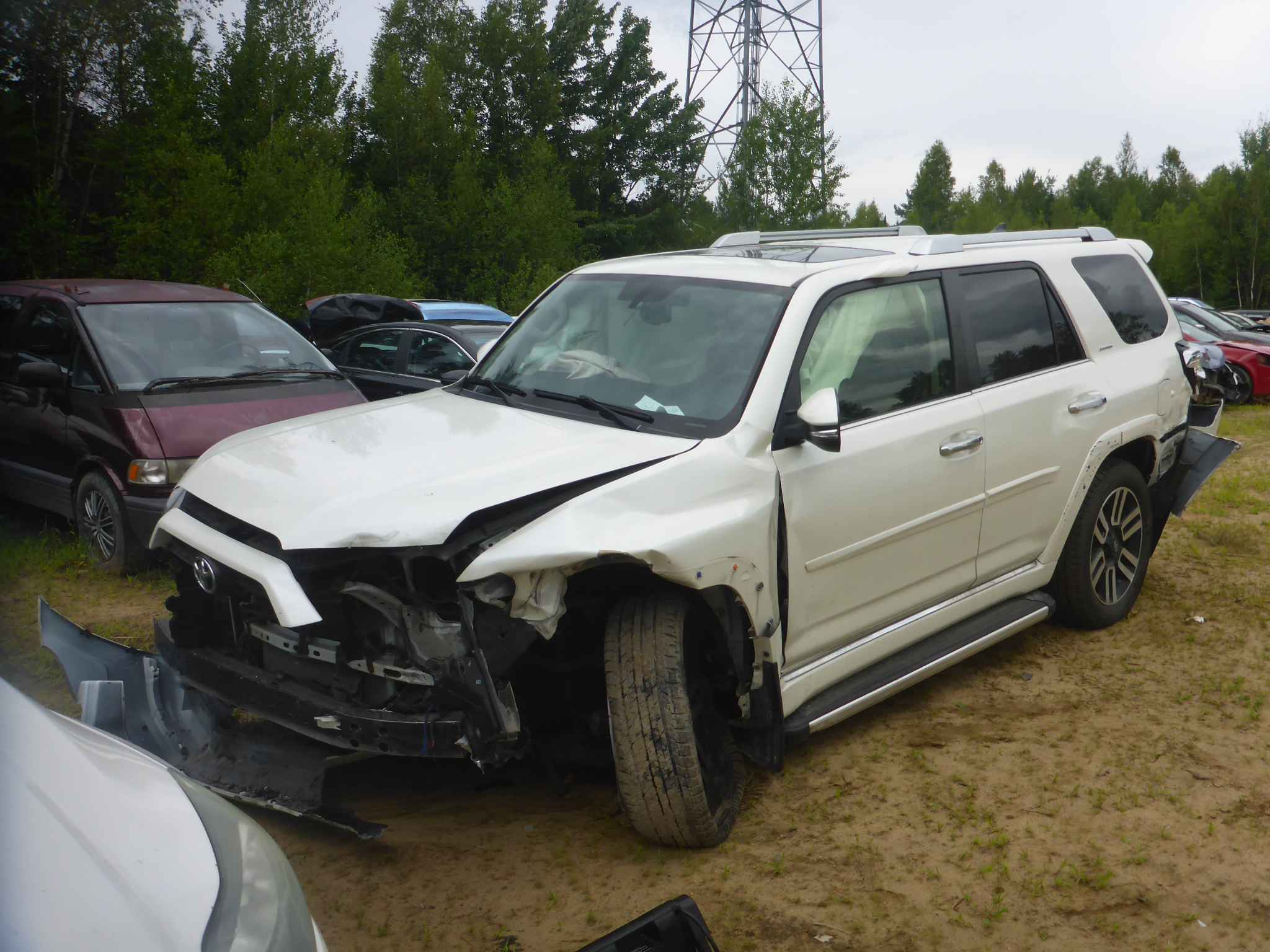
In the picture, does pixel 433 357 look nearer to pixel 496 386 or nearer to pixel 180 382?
pixel 180 382

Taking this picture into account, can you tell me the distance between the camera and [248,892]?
69.1 inches

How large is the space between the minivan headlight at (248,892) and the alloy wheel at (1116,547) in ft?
14.5

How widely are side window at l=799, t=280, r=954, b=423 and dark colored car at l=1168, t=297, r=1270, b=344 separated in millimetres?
14214

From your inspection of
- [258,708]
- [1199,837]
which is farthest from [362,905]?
[1199,837]

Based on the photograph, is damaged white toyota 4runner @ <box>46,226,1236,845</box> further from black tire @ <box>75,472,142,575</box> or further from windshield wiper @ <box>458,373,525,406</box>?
black tire @ <box>75,472,142,575</box>

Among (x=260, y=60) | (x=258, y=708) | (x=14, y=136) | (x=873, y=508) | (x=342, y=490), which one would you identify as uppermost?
(x=260, y=60)

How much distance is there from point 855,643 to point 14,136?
46.3 ft

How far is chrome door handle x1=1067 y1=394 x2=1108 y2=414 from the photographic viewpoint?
4.97 meters

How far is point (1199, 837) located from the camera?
365cm

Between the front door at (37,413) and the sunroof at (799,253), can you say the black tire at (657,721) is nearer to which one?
the sunroof at (799,253)

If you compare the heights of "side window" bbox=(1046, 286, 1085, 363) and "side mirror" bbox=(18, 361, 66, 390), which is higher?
"side window" bbox=(1046, 286, 1085, 363)

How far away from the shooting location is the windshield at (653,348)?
3811mm

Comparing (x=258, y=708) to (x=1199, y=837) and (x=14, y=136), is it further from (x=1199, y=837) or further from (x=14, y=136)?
(x=14, y=136)

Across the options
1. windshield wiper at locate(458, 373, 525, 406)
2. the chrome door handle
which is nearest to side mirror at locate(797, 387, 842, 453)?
windshield wiper at locate(458, 373, 525, 406)
